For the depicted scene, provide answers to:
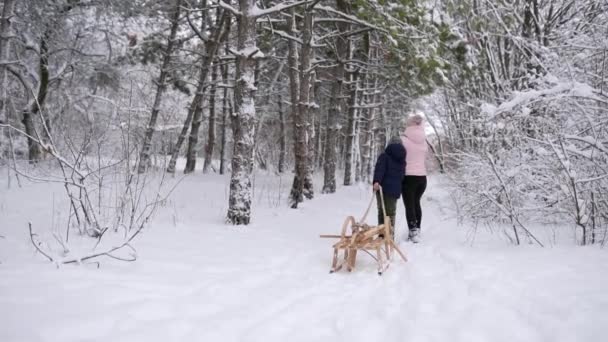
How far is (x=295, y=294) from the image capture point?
334 centimetres

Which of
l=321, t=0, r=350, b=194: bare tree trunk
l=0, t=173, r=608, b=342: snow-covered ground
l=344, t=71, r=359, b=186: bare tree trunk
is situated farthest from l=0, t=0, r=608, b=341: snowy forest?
l=344, t=71, r=359, b=186: bare tree trunk

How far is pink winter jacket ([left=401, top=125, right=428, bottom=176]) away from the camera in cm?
564

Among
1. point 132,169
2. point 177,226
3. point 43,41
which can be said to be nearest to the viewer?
point 132,169

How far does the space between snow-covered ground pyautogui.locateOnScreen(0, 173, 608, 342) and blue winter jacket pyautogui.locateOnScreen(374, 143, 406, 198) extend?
0.85 meters

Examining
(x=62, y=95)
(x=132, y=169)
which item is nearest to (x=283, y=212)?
(x=132, y=169)

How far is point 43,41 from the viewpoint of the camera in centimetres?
1216

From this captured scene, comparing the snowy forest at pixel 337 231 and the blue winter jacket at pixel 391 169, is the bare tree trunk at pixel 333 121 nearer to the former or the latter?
the snowy forest at pixel 337 231

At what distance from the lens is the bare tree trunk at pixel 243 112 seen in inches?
242

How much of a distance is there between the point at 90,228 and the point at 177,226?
4.32 ft

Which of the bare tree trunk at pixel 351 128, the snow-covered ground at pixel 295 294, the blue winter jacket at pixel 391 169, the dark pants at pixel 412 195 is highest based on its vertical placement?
the bare tree trunk at pixel 351 128

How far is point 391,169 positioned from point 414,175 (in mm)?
435

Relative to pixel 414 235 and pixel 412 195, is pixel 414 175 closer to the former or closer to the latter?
pixel 412 195

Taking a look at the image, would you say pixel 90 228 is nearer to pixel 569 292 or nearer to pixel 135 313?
pixel 135 313

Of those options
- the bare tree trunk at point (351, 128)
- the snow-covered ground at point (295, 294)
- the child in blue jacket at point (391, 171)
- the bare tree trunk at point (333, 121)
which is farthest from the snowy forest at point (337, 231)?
the bare tree trunk at point (351, 128)
